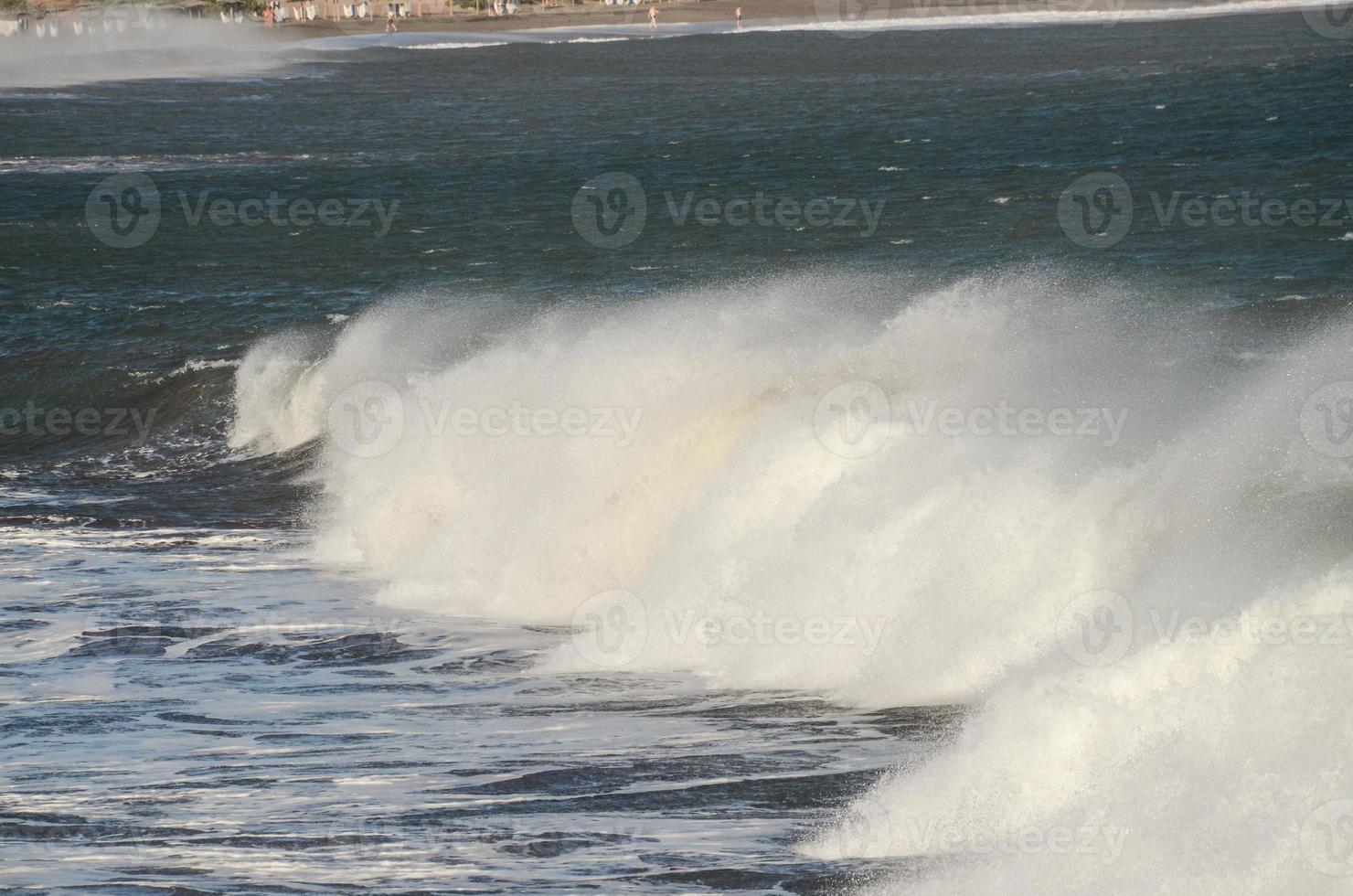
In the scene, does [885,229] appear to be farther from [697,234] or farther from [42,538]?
[42,538]

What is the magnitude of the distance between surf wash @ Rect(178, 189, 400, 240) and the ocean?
405 cm

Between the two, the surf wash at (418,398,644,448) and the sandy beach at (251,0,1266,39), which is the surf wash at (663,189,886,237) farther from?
the sandy beach at (251,0,1266,39)

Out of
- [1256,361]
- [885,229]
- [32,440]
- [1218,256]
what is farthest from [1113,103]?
[32,440]

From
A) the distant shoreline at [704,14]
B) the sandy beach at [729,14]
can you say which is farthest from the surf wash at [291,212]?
the sandy beach at [729,14]

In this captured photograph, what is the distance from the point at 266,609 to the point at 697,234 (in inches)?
1003

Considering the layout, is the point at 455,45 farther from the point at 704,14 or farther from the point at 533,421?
the point at 533,421

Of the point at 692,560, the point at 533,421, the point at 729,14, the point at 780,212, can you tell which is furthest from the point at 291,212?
the point at 729,14

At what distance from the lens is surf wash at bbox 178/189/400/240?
43.3 meters

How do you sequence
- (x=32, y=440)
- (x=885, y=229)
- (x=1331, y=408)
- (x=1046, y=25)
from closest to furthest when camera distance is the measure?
(x=1331, y=408) < (x=32, y=440) < (x=885, y=229) < (x=1046, y=25)

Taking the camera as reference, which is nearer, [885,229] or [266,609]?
[266,609]

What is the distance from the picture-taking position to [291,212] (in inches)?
1790

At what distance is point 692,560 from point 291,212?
1277 inches

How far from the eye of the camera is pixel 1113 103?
65875mm

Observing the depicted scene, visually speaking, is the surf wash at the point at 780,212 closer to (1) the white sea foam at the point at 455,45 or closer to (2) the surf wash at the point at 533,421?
(2) the surf wash at the point at 533,421
